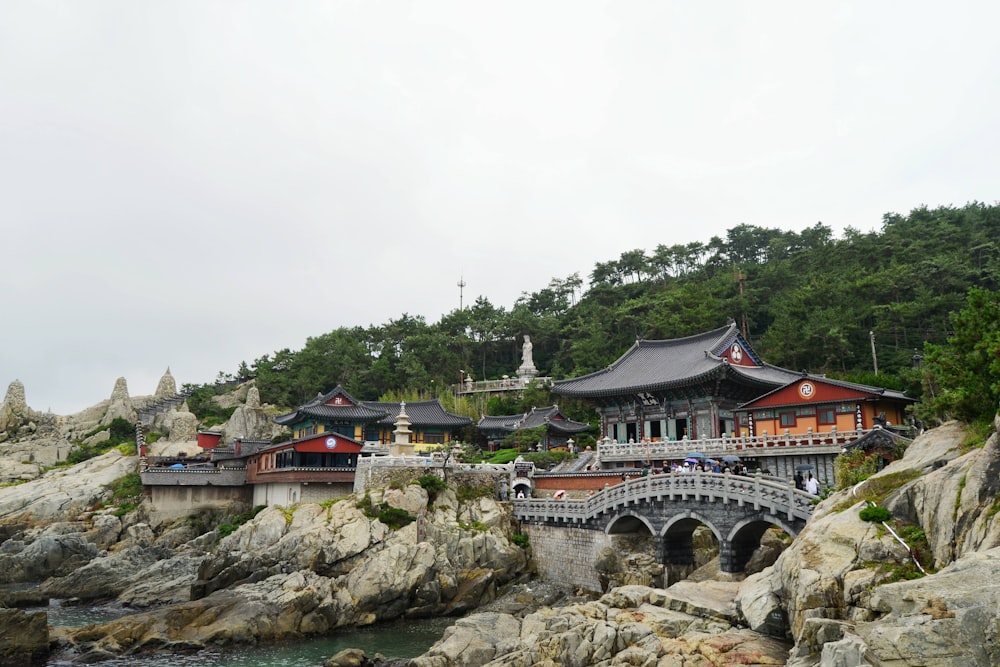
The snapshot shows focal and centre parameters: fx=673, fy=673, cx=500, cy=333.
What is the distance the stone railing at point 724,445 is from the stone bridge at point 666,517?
217 inches

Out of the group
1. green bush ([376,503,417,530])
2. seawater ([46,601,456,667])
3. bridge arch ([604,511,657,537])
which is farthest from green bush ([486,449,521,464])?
seawater ([46,601,456,667])

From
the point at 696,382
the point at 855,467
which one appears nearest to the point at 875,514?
the point at 855,467

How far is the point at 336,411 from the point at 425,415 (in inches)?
342

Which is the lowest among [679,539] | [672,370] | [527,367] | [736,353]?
[679,539]

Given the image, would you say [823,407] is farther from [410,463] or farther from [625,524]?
[410,463]

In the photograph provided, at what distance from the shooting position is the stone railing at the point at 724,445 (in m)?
34.7

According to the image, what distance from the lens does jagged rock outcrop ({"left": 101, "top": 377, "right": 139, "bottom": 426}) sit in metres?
77.9

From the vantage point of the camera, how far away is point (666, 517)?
1310 inches

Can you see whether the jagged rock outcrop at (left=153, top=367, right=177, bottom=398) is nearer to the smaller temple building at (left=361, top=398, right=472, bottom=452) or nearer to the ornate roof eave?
the smaller temple building at (left=361, top=398, right=472, bottom=452)

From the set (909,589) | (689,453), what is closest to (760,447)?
(689,453)

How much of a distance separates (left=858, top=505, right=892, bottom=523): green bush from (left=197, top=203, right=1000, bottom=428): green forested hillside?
29000 millimetres

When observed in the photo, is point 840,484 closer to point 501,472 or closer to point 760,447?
point 760,447

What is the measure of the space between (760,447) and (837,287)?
125ft

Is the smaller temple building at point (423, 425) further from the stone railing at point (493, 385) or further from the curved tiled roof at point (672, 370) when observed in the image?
the curved tiled roof at point (672, 370)
